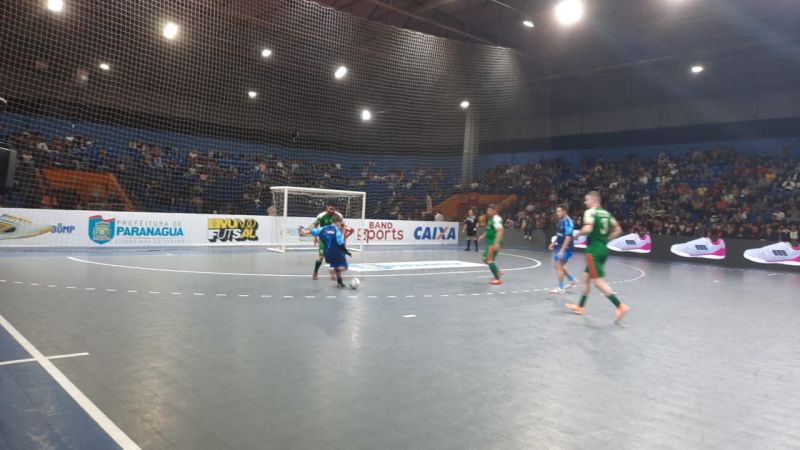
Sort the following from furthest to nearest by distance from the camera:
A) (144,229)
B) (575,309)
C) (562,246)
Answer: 1. (144,229)
2. (562,246)
3. (575,309)

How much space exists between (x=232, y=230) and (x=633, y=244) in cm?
1801

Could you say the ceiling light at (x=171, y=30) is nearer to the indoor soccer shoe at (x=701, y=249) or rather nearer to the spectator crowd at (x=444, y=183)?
the spectator crowd at (x=444, y=183)

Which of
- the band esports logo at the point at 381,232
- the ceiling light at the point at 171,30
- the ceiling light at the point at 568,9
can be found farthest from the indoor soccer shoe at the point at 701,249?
the ceiling light at the point at 171,30

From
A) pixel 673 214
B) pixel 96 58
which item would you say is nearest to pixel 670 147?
pixel 673 214

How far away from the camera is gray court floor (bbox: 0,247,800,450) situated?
11.4ft

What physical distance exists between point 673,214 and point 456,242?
37.9ft

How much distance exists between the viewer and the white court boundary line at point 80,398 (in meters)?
3.16

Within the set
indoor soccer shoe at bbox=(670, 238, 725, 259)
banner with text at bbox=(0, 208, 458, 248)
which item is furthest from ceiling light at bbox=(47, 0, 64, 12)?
indoor soccer shoe at bbox=(670, 238, 725, 259)

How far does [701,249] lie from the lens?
20.9 meters

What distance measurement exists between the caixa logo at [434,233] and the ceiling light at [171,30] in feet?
46.8

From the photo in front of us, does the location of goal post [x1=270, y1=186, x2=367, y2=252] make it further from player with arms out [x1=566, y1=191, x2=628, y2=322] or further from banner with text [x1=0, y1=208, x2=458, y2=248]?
player with arms out [x1=566, y1=191, x2=628, y2=322]

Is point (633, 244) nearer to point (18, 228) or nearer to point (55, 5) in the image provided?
point (18, 228)

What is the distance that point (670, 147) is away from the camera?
30.6 metres

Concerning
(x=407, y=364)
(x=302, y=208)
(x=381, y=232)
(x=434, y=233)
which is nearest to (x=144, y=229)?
(x=302, y=208)
